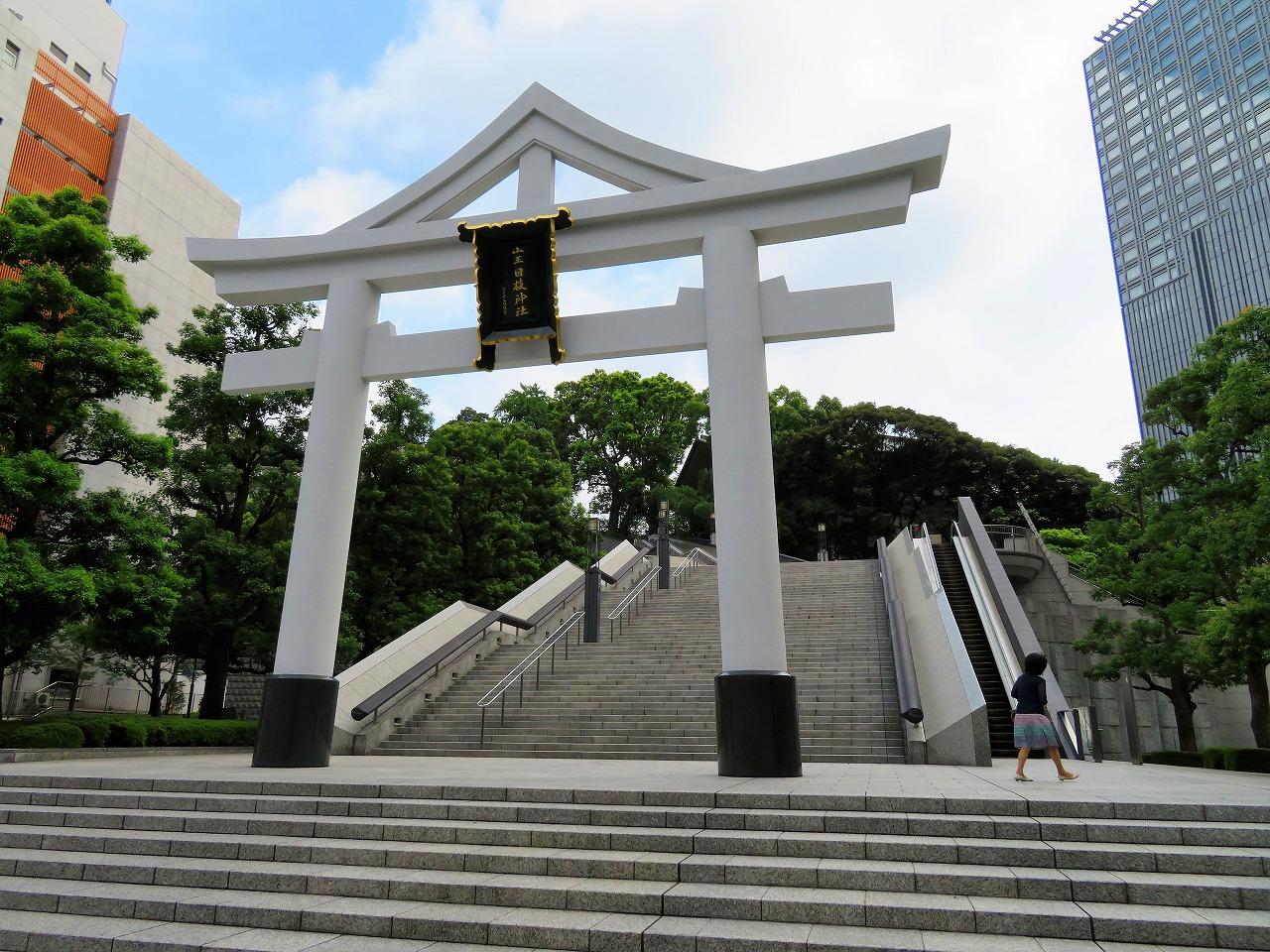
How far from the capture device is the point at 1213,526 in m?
12.2

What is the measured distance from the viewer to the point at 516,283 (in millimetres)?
9461

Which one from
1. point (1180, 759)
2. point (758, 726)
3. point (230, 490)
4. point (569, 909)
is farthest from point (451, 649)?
point (1180, 759)

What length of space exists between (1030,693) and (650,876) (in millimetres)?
4874

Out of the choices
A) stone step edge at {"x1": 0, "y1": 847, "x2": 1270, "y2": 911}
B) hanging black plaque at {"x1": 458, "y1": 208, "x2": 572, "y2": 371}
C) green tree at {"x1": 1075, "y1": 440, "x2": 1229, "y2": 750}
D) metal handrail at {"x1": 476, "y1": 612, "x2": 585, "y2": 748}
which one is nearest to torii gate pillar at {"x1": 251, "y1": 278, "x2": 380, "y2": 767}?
hanging black plaque at {"x1": 458, "y1": 208, "x2": 572, "y2": 371}

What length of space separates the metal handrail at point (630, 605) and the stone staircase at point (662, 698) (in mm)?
242

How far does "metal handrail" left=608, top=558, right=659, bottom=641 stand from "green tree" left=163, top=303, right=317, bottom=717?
6261 millimetres

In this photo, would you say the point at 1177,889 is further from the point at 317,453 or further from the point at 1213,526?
the point at 1213,526

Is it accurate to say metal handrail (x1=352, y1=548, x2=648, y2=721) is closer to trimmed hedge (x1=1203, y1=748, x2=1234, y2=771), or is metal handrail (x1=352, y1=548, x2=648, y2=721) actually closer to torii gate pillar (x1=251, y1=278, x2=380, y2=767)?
torii gate pillar (x1=251, y1=278, x2=380, y2=767)

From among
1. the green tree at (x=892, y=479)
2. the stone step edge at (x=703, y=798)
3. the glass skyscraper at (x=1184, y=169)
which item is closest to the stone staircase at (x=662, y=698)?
the stone step edge at (x=703, y=798)

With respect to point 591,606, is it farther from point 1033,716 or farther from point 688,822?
point 688,822

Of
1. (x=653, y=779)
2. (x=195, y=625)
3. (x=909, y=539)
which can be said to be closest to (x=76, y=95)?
(x=195, y=625)

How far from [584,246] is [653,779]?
582cm

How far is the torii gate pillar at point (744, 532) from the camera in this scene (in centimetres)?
750

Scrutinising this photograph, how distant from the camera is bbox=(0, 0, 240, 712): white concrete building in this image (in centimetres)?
3066
